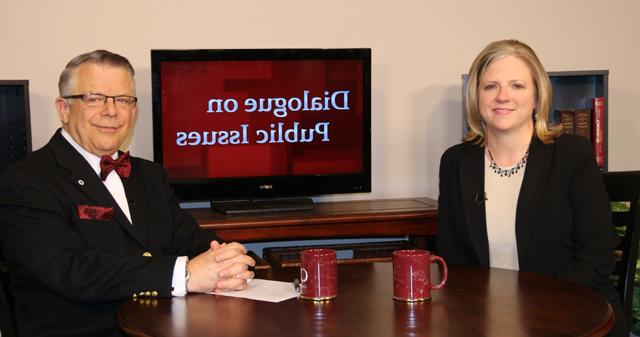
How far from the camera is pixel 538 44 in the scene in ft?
14.9

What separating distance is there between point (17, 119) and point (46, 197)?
1468 mm

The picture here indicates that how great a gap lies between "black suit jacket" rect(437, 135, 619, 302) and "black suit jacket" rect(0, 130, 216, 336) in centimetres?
96

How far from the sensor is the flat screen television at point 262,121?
381cm

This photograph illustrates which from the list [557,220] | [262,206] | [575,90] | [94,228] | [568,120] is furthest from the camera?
[575,90]

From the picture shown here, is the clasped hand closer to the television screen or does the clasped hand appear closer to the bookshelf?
the television screen

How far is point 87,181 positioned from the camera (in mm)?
2529

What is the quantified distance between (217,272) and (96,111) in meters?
0.68

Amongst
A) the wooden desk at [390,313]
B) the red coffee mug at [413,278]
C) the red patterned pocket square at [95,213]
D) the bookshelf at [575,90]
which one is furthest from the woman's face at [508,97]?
the bookshelf at [575,90]

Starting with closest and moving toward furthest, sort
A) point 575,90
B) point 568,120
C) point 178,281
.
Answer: point 178,281, point 568,120, point 575,90

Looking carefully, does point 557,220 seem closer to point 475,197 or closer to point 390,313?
point 475,197

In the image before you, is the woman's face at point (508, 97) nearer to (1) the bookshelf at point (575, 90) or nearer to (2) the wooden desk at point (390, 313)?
(2) the wooden desk at point (390, 313)

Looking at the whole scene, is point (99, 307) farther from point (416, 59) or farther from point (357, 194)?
point (416, 59)

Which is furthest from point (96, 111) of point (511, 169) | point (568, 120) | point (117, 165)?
point (568, 120)

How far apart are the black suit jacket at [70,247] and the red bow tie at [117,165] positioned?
0.04 metres
